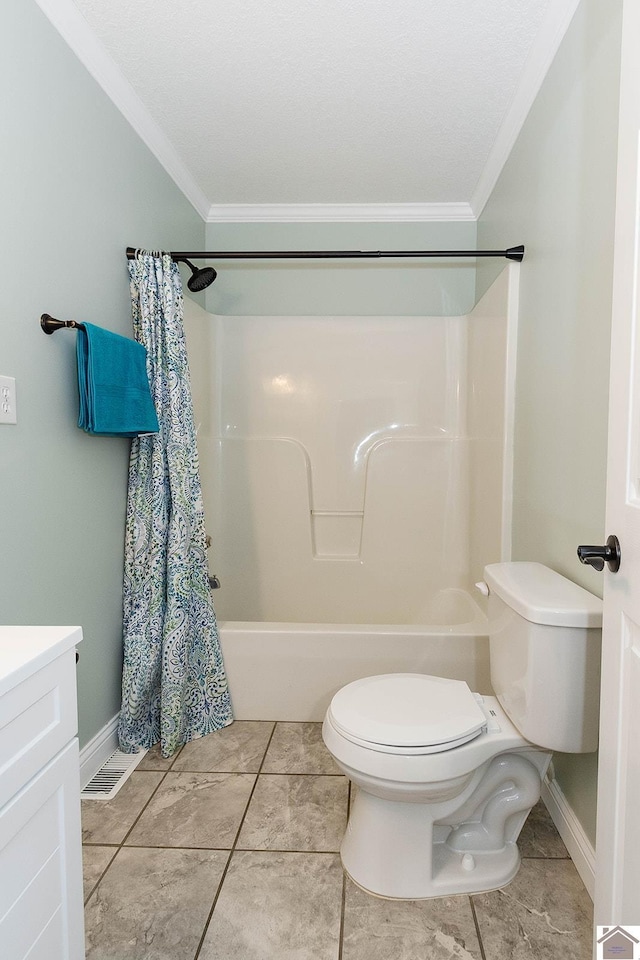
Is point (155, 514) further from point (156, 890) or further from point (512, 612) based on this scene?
point (512, 612)

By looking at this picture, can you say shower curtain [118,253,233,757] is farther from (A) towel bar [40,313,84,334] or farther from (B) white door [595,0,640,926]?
(B) white door [595,0,640,926]

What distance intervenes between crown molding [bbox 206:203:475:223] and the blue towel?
1.42 metres

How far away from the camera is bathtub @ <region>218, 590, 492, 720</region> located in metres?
2.29

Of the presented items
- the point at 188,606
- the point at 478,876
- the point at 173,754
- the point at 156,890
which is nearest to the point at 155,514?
the point at 188,606

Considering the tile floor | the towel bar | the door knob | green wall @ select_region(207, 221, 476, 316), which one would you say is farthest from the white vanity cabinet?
green wall @ select_region(207, 221, 476, 316)

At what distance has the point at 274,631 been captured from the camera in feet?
7.64

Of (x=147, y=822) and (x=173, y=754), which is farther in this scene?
(x=173, y=754)

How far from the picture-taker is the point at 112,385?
6.11 ft

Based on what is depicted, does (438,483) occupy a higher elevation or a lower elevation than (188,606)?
higher

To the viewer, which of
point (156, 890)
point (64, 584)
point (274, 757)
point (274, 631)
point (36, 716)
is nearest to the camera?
point (36, 716)

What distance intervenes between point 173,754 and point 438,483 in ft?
5.63

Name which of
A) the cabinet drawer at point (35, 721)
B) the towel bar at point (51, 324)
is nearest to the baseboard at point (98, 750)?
the cabinet drawer at point (35, 721)

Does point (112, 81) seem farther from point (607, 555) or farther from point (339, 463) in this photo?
point (607, 555)

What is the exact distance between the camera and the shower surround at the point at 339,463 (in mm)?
3049
